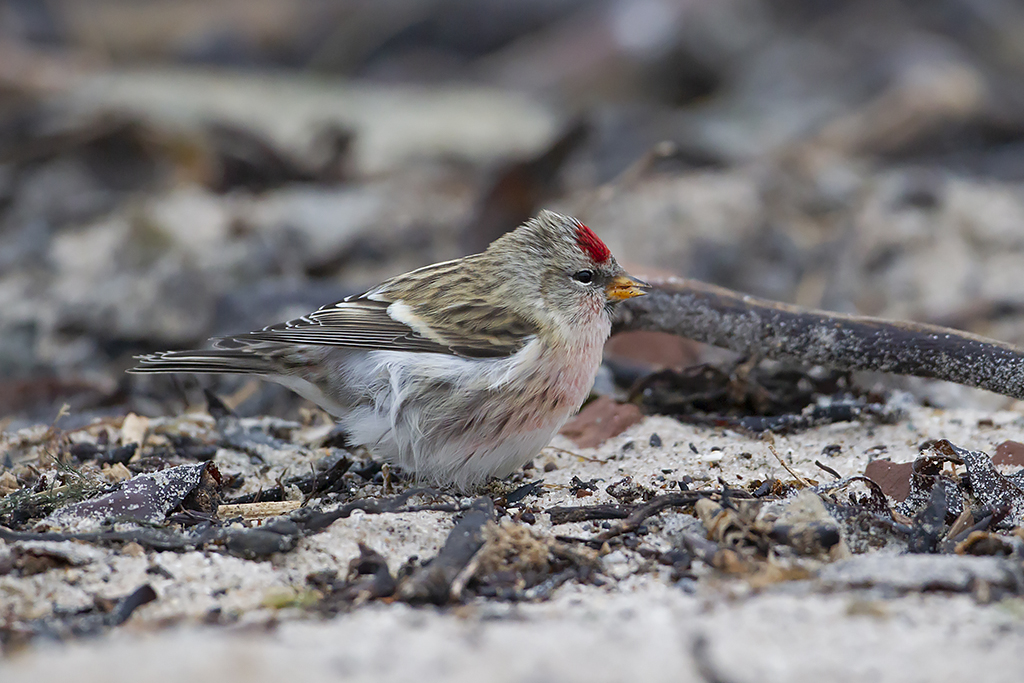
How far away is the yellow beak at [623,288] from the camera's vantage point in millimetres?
4143

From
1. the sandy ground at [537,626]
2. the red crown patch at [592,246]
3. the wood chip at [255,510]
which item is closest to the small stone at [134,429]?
the wood chip at [255,510]

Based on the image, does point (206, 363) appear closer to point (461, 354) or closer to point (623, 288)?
point (461, 354)

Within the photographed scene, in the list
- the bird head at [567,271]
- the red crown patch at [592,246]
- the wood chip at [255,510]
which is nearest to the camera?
the wood chip at [255,510]

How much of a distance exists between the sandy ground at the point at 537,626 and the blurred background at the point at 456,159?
2.02 metres

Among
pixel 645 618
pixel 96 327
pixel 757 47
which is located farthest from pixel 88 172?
pixel 757 47

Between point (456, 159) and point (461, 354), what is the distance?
17.0 feet

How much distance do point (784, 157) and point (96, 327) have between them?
5351mm

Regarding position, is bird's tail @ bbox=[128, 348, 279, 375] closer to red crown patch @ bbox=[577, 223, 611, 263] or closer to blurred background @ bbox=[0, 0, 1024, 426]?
blurred background @ bbox=[0, 0, 1024, 426]

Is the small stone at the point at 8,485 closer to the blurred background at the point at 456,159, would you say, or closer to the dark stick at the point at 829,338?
the blurred background at the point at 456,159

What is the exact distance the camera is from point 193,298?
6141 millimetres

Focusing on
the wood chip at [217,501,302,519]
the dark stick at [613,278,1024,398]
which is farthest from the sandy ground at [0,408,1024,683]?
the dark stick at [613,278,1024,398]

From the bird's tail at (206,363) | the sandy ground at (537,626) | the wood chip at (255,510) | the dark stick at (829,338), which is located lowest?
the wood chip at (255,510)

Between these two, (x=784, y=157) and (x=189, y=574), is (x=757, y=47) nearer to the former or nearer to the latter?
(x=784, y=157)

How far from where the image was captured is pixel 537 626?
2.36m
